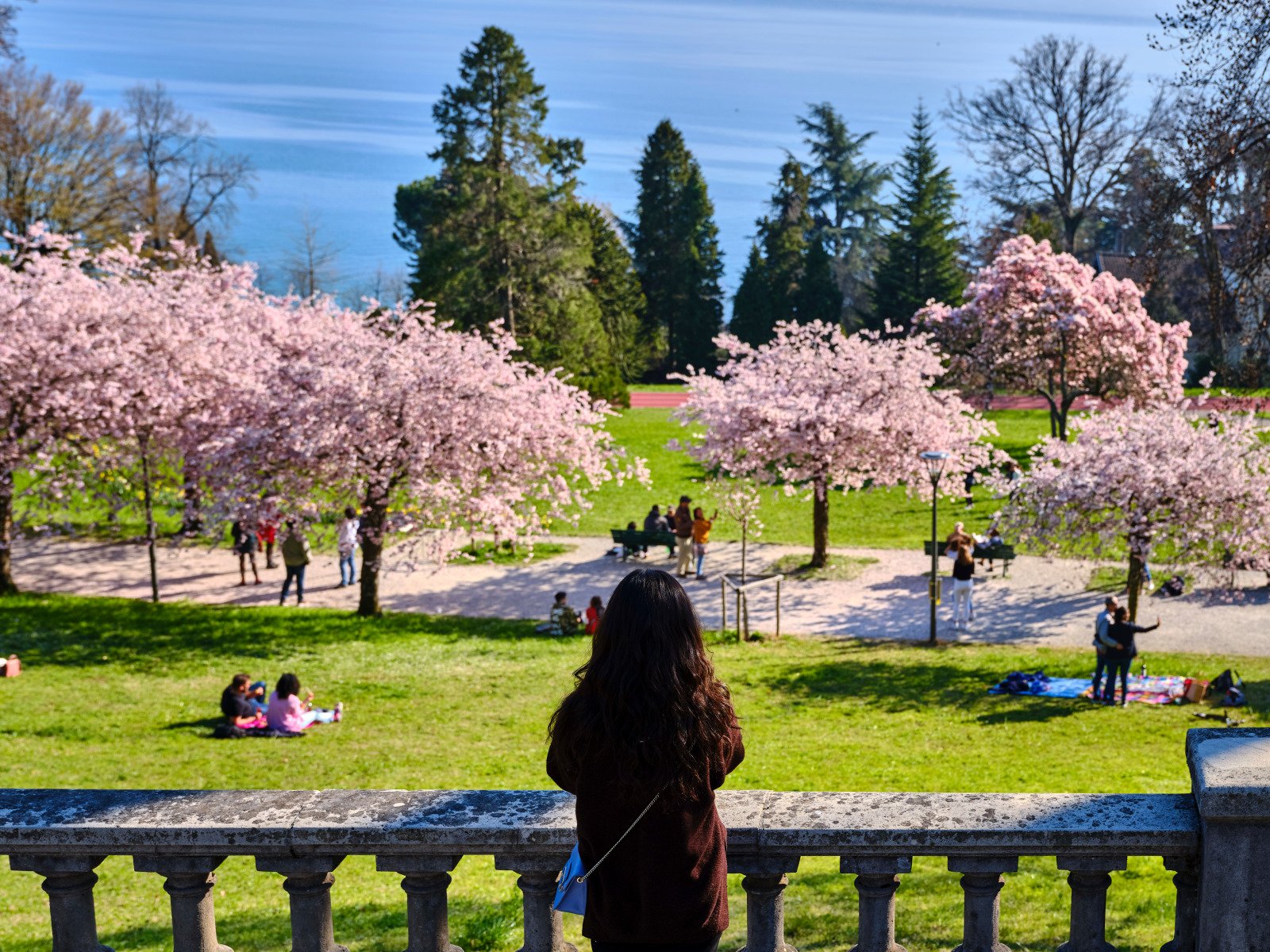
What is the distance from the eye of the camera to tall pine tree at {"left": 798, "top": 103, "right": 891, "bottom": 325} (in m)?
76.2

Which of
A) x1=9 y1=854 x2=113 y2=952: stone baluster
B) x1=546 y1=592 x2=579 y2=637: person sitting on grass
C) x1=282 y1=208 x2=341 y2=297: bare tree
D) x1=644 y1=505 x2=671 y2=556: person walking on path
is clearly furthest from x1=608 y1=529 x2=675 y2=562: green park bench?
x1=282 y1=208 x2=341 y2=297: bare tree

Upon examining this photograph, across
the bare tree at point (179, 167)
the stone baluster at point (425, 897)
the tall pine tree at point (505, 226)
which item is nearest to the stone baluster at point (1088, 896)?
the stone baluster at point (425, 897)

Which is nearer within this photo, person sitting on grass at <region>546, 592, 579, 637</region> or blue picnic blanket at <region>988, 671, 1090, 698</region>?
blue picnic blanket at <region>988, 671, 1090, 698</region>

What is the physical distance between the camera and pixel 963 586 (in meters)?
21.2

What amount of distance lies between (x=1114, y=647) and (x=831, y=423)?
9.85m

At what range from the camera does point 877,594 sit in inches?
943

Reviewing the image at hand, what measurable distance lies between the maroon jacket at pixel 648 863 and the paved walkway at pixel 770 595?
61.0ft

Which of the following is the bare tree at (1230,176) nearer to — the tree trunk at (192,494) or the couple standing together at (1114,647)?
the couple standing together at (1114,647)

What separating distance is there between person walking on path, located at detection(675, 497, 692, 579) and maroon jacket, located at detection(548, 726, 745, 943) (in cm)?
2197

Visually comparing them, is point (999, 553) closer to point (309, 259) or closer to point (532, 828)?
point (532, 828)

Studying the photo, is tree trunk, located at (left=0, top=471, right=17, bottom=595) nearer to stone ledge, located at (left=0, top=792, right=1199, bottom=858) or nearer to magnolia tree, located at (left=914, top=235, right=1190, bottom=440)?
stone ledge, located at (left=0, top=792, right=1199, bottom=858)

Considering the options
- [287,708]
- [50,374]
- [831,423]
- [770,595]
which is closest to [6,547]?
[50,374]

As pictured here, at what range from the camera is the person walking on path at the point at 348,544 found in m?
21.9

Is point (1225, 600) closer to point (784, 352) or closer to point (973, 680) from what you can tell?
point (973, 680)
